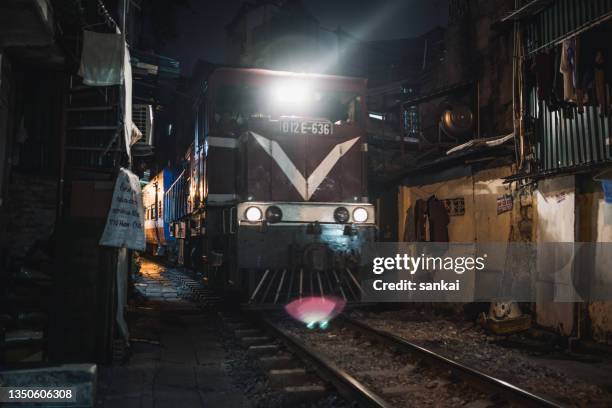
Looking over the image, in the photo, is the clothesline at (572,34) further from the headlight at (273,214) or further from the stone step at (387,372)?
the stone step at (387,372)

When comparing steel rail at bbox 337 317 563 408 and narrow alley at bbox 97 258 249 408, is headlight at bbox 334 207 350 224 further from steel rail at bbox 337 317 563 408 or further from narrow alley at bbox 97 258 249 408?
narrow alley at bbox 97 258 249 408

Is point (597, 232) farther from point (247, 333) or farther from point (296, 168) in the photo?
point (247, 333)

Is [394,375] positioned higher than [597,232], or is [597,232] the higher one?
[597,232]

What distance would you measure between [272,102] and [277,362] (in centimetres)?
454

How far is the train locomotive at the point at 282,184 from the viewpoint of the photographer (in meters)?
7.81

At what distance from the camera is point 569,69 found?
6.81 metres

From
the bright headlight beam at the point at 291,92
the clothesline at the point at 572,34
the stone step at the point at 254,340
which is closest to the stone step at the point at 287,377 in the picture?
the stone step at the point at 254,340

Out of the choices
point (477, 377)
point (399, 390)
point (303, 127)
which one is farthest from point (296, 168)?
point (477, 377)

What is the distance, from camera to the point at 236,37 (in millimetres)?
31625

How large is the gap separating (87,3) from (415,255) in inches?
296

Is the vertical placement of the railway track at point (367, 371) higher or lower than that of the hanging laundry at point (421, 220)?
lower

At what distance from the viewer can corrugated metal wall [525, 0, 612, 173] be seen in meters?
6.84

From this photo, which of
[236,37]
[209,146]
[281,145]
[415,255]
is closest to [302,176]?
[281,145]

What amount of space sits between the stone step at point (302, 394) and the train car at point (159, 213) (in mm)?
9737
